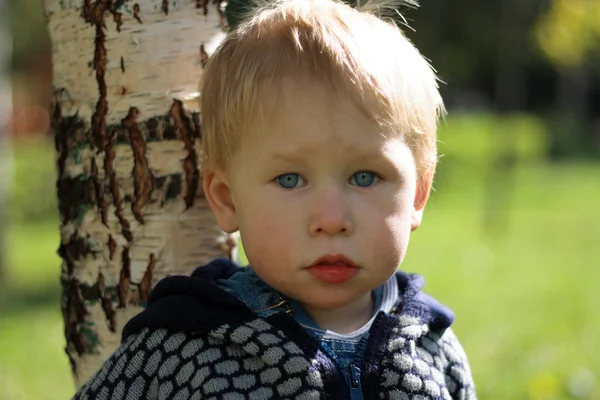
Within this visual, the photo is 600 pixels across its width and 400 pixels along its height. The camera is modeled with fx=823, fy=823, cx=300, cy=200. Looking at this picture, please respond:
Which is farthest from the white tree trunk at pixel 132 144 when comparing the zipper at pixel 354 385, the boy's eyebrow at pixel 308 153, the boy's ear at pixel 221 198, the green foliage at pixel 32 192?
the green foliage at pixel 32 192

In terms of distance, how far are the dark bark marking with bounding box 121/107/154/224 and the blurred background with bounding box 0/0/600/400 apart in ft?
2.76

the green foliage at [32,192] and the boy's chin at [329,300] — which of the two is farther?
the green foliage at [32,192]

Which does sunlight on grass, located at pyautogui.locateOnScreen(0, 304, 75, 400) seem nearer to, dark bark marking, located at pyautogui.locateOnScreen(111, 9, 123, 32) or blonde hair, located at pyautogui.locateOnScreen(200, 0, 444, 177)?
dark bark marking, located at pyautogui.locateOnScreen(111, 9, 123, 32)

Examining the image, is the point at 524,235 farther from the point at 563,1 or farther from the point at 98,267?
the point at 98,267

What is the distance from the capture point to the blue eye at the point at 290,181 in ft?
6.12

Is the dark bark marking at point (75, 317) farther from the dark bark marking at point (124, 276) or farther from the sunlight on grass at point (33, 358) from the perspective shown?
the sunlight on grass at point (33, 358)

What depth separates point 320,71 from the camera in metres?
1.85

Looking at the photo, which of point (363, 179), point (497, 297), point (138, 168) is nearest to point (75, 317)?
point (138, 168)

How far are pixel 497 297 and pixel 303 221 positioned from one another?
16.1 feet

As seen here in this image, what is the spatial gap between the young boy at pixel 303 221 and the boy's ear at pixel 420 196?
0.07 meters

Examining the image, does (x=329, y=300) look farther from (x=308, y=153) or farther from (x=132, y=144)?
(x=132, y=144)

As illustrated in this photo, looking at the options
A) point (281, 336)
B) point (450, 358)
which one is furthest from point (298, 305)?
point (450, 358)

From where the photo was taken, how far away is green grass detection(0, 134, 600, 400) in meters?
4.36

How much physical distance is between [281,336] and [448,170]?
1678 centimetres
